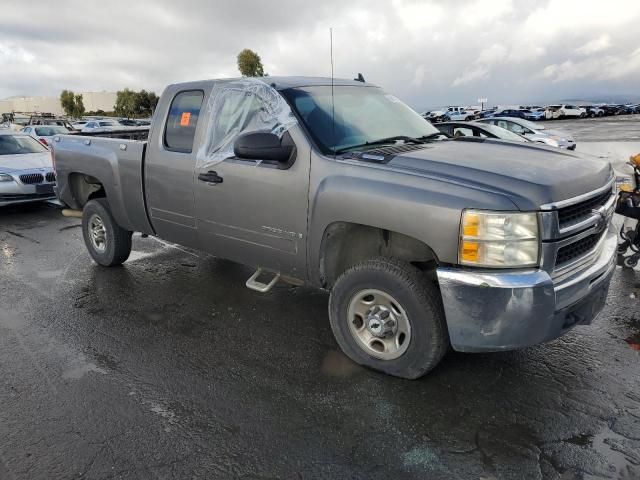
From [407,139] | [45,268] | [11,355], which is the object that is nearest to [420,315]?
[407,139]

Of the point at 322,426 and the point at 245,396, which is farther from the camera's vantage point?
the point at 245,396

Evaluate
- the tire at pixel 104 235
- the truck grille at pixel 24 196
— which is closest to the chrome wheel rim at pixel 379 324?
the tire at pixel 104 235

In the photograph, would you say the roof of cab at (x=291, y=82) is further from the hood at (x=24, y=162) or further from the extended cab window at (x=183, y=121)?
the hood at (x=24, y=162)

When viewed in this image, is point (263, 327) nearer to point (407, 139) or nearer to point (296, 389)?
point (296, 389)

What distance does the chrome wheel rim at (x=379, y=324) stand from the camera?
3281mm

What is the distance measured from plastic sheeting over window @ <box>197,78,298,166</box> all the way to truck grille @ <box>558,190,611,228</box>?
2.00m

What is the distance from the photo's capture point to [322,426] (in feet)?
9.62

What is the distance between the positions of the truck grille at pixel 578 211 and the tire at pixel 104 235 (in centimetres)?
461

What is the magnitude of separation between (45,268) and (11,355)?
7.98 feet

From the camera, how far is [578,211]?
9.98 feet

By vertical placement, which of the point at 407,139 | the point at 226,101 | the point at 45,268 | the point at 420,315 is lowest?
the point at 45,268

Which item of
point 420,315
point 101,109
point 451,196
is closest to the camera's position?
point 451,196

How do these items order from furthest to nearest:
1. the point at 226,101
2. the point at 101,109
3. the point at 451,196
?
the point at 101,109, the point at 226,101, the point at 451,196

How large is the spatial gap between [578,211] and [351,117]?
5.91ft
